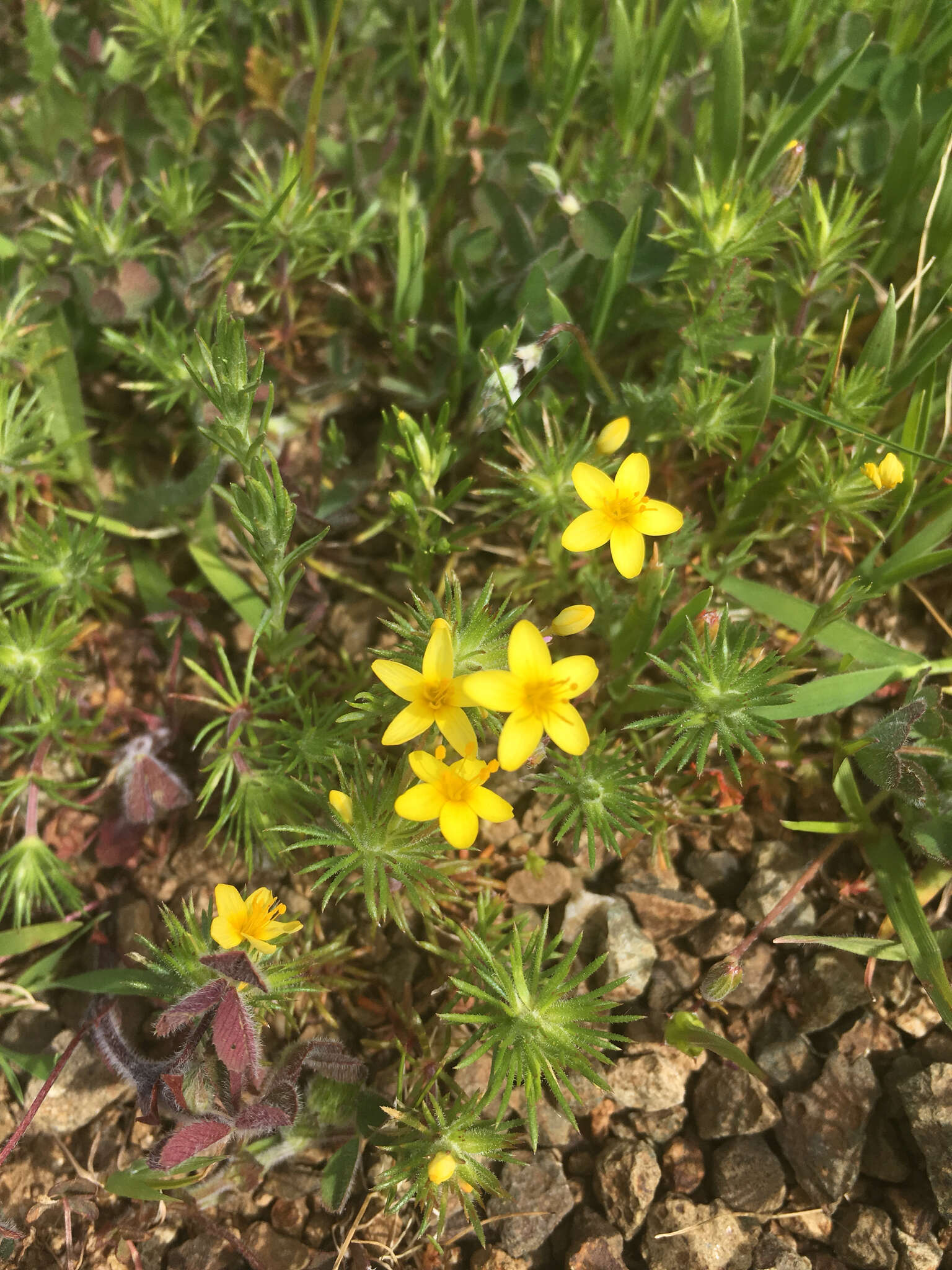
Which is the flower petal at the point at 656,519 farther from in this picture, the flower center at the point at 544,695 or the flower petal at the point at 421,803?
the flower petal at the point at 421,803

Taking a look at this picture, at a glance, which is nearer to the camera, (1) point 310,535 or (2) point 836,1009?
(2) point 836,1009

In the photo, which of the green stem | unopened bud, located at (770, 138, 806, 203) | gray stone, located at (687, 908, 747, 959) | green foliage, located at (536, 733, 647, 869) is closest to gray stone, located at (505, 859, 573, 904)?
green foliage, located at (536, 733, 647, 869)

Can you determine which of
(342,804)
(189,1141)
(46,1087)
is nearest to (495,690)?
(342,804)

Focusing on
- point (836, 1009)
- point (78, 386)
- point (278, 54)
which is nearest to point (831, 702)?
point (836, 1009)

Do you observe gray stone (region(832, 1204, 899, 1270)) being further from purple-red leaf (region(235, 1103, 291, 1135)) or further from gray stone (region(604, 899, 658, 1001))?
purple-red leaf (region(235, 1103, 291, 1135))

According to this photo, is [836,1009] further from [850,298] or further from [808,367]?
[850,298]

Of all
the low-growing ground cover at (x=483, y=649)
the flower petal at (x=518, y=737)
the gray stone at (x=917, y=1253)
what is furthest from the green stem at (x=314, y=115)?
the gray stone at (x=917, y=1253)

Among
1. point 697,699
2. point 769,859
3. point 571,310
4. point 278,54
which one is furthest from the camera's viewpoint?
point 278,54
